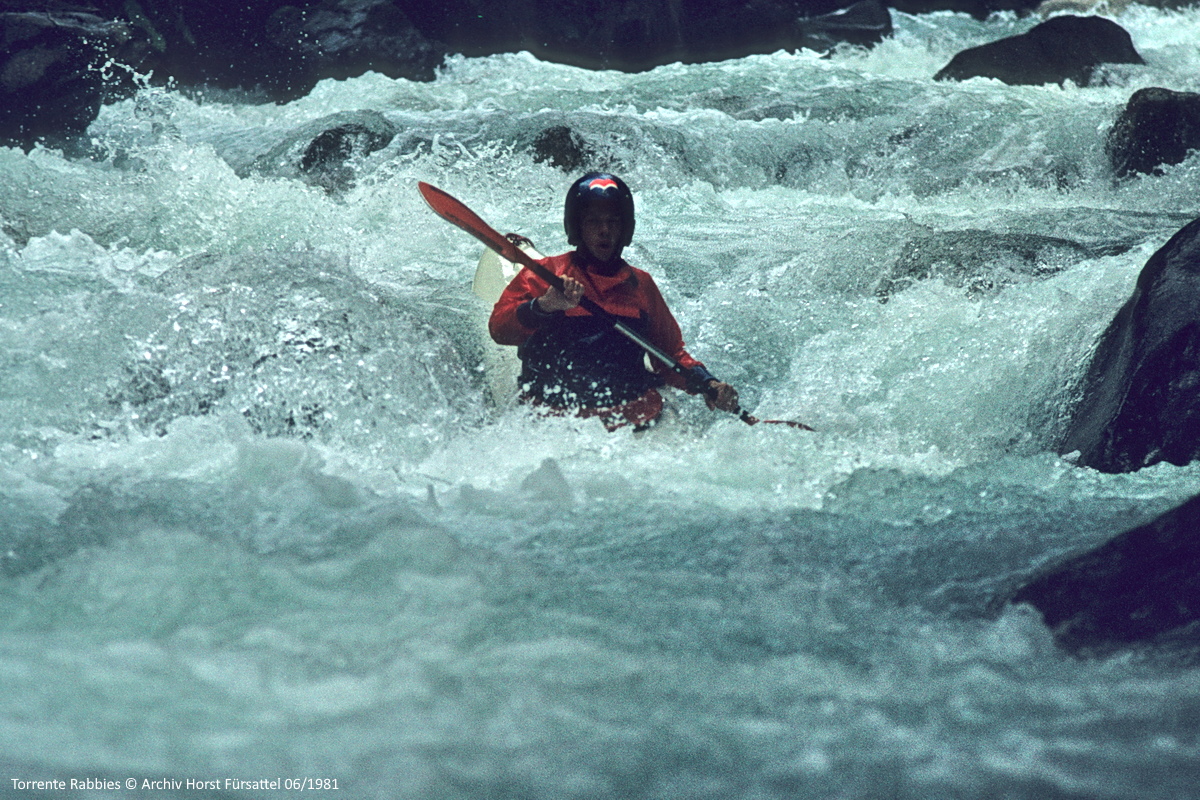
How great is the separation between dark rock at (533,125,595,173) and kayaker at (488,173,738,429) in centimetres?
353

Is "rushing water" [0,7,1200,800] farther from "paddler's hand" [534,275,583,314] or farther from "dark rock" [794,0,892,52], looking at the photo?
"dark rock" [794,0,892,52]

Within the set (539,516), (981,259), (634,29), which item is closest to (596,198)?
(539,516)

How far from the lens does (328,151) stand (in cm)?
721

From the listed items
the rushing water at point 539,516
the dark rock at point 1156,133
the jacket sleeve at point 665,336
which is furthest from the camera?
the dark rock at point 1156,133

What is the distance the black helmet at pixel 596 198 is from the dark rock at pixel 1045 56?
24.3ft

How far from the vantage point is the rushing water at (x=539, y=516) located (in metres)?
1.88

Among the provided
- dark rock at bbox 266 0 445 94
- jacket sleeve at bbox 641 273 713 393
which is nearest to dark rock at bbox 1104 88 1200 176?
jacket sleeve at bbox 641 273 713 393

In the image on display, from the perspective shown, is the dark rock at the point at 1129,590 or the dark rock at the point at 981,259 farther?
the dark rock at the point at 981,259

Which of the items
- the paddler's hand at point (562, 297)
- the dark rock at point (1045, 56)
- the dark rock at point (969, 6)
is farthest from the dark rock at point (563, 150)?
the dark rock at point (969, 6)

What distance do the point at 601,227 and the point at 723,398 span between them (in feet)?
2.45

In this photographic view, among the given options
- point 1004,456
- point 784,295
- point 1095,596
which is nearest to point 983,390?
point 1004,456

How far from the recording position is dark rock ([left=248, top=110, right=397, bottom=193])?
23.0 ft

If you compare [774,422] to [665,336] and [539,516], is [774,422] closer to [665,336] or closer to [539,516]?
[665,336]

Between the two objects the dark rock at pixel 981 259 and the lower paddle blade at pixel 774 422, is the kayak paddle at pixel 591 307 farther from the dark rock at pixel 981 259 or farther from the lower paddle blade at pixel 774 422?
the dark rock at pixel 981 259
